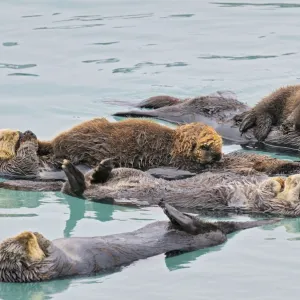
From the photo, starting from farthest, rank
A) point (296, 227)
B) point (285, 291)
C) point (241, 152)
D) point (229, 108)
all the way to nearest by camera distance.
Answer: point (229, 108)
point (241, 152)
point (296, 227)
point (285, 291)

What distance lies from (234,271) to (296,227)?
97 centimetres

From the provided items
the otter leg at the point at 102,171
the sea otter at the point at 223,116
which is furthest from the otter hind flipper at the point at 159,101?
the otter leg at the point at 102,171

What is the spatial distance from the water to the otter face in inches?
8.6

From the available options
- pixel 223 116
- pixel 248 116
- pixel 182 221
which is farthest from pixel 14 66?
pixel 182 221

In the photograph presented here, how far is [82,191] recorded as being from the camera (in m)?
9.12

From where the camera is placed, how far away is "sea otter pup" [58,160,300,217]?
8805 mm

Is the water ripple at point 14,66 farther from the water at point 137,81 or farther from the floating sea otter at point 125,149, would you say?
the floating sea otter at point 125,149

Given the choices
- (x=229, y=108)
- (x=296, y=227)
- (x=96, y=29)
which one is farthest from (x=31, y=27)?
(x=296, y=227)

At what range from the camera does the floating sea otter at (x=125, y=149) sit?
975cm

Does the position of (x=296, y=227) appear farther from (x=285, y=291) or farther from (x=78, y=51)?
(x=78, y=51)

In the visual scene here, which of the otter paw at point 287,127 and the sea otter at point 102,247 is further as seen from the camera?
the otter paw at point 287,127

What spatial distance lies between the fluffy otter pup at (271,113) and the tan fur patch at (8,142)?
2.43 meters

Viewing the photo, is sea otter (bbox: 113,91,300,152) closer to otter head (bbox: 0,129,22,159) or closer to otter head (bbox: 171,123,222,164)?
otter head (bbox: 171,123,222,164)

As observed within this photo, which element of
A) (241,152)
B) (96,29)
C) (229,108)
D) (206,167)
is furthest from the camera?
(96,29)
